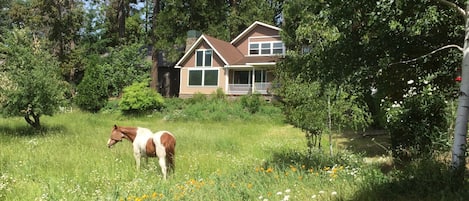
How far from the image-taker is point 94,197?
6312 mm

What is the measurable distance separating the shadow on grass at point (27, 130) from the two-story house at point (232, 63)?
57.5 feet

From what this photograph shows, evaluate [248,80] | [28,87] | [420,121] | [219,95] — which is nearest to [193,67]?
[219,95]

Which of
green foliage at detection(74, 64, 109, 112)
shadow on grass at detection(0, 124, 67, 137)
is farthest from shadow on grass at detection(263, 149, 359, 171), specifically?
green foliage at detection(74, 64, 109, 112)

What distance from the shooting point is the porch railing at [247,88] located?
31406 mm

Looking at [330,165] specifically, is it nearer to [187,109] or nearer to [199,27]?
[187,109]

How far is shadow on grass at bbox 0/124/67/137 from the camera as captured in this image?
50.0 feet

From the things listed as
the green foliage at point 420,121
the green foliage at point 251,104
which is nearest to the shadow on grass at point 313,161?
the green foliage at point 420,121

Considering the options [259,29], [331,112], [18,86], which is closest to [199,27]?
[259,29]

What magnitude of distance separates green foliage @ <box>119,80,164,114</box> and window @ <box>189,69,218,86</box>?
6765mm

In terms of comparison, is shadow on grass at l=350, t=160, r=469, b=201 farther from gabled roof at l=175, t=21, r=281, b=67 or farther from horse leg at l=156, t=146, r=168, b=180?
gabled roof at l=175, t=21, r=281, b=67

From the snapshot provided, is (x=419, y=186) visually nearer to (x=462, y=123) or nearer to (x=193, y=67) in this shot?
(x=462, y=123)

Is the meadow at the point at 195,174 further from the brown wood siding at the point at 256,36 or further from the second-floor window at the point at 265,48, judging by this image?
the brown wood siding at the point at 256,36

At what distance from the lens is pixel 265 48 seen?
33500 millimetres

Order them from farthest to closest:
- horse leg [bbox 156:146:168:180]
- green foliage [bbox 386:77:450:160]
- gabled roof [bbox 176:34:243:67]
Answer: gabled roof [bbox 176:34:243:67] → horse leg [bbox 156:146:168:180] → green foliage [bbox 386:77:450:160]
